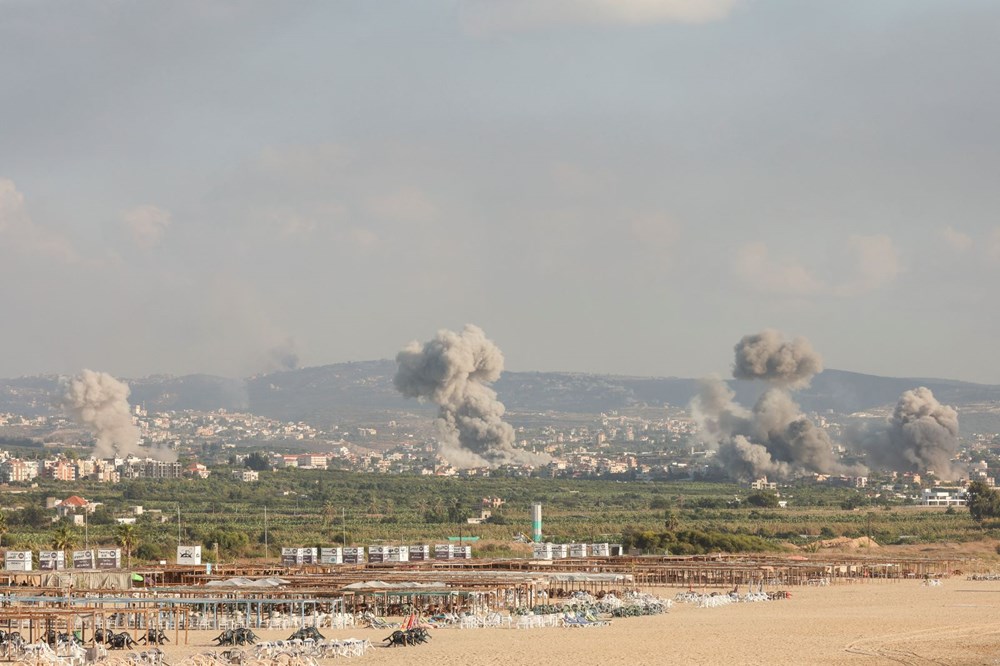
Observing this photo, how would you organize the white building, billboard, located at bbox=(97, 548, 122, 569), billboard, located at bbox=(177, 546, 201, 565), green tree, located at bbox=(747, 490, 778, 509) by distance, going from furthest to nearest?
the white building → green tree, located at bbox=(747, 490, 778, 509) → billboard, located at bbox=(177, 546, 201, 565) → billboard, located at bbox=(97, 548, 122, 569)

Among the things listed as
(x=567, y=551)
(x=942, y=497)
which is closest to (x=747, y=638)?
(x=567, y=551)

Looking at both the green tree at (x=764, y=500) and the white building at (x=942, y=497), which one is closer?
the green tree at (x=764, y=500)

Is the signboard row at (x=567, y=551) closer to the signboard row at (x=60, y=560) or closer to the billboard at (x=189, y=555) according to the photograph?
the billboard at (x=189, y=555)

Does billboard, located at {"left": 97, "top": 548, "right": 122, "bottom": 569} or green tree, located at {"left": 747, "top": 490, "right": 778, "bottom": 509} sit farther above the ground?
billboard, located at {"left": 97, "top": 548, "right": 122, "bottom": 569}

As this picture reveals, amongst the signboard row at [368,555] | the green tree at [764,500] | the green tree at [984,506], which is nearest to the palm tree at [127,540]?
the signboard row at [368,555]

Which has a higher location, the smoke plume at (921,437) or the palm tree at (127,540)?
the smoke plume at (921,437)

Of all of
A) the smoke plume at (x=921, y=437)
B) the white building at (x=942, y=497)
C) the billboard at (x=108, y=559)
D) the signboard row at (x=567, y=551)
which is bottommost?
the white building at (x=942, y=497)

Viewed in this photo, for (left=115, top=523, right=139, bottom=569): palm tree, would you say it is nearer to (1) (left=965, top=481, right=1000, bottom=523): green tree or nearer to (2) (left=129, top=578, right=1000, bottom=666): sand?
(2) (left=129, top=578, right=1000, bottom=666): sand

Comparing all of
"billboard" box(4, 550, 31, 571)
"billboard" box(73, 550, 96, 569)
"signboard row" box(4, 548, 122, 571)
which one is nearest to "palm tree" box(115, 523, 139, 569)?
"signboard row" box(4, 548, 122, 571)
